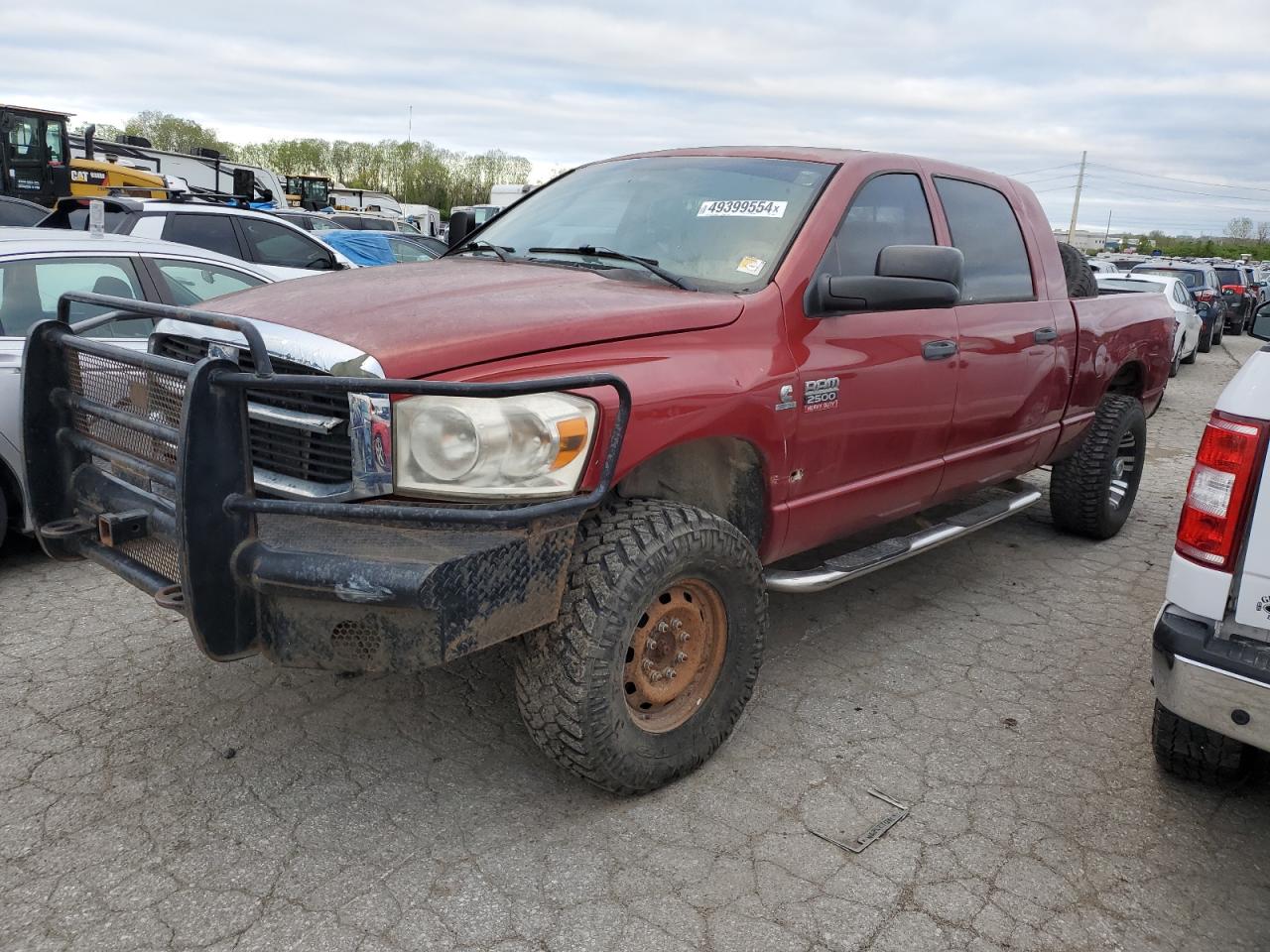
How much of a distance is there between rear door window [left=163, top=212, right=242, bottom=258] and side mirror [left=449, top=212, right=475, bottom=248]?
4.14 meters

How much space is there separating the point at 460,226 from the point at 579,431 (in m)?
2.81

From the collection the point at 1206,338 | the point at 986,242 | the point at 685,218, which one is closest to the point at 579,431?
the point at 685,218

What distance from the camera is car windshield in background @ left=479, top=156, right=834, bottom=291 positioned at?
11.2 feet

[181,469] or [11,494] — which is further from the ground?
[181,469]

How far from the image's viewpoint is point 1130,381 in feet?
19.3

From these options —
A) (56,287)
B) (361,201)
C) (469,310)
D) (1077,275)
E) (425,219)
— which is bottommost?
(56,287)

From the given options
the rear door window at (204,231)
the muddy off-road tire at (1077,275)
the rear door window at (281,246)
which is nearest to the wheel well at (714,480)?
the muddy off-road tire at (1077,275)

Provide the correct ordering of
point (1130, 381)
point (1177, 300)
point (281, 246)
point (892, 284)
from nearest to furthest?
point (892, 284)
point (1130, 381)
point (281, 246)
point (1177, 300)

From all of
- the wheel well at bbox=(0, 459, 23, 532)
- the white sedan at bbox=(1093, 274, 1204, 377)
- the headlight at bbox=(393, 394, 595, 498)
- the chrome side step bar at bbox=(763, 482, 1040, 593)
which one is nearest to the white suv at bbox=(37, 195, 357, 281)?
the wheel well at bbox=(0, 459, 23, 532)

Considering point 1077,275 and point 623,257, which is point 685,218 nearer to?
point 623,257

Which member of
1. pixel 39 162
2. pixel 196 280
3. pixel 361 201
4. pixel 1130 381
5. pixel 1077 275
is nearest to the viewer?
pixel 1077 275

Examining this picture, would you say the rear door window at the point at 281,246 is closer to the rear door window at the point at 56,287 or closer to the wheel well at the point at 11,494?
the rear door window at the point at 56,287

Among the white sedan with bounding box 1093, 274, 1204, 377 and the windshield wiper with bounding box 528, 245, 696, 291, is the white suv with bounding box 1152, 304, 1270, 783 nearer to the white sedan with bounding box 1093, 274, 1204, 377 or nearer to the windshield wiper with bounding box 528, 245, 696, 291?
the windshield wiper with bounding box 528, 245, 696, 291

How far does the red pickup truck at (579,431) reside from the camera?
94.1 inches
